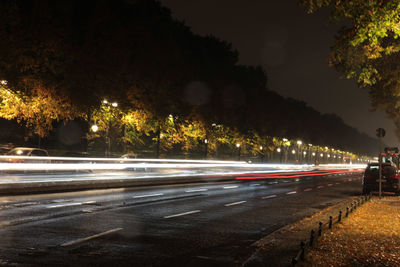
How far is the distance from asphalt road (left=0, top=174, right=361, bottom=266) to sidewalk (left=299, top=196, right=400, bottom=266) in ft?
4.84

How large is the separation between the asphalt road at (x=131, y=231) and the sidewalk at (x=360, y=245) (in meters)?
1.48

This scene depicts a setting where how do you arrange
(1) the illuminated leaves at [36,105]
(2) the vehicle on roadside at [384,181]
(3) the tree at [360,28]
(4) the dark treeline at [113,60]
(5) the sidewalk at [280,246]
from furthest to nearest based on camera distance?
(1) the illuminated leaves at [36,105], (4) the dark treeline at [113,60], (2) the vehicle on roadside at [384,181], (3) the tree at [360,28], (5) the sidewalk at [280,246]

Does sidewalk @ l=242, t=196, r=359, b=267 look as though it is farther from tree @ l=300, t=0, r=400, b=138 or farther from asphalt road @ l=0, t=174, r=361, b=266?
tree @ l=300, t=0, r=400, b=138

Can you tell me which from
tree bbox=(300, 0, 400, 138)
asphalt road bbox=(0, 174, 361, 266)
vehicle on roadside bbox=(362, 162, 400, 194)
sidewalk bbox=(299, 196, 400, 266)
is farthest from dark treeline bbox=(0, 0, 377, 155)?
sidewalk bbox=(299, 196, 400, 266)

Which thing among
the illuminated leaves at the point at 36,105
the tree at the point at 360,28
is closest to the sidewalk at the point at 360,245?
the tree at the point at 360,28

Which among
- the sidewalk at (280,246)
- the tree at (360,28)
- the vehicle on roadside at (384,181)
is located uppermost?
the tree at (360,28)

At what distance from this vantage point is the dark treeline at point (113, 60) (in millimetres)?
33562

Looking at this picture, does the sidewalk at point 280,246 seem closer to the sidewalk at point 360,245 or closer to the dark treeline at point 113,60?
the sidewalk at point 360,245

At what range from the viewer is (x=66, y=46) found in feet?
117

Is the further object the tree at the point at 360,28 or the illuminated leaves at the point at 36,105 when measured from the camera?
the illuminated leaves at the point at 36,105

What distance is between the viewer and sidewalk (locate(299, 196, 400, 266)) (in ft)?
26.4

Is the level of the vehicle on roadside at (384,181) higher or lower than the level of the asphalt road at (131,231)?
higher

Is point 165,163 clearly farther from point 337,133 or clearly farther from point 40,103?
point 337,133

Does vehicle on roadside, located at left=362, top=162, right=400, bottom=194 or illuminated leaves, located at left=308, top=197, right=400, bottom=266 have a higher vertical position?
vehicle on roadside, located at left=362, top=162, right=400, bottom=194
